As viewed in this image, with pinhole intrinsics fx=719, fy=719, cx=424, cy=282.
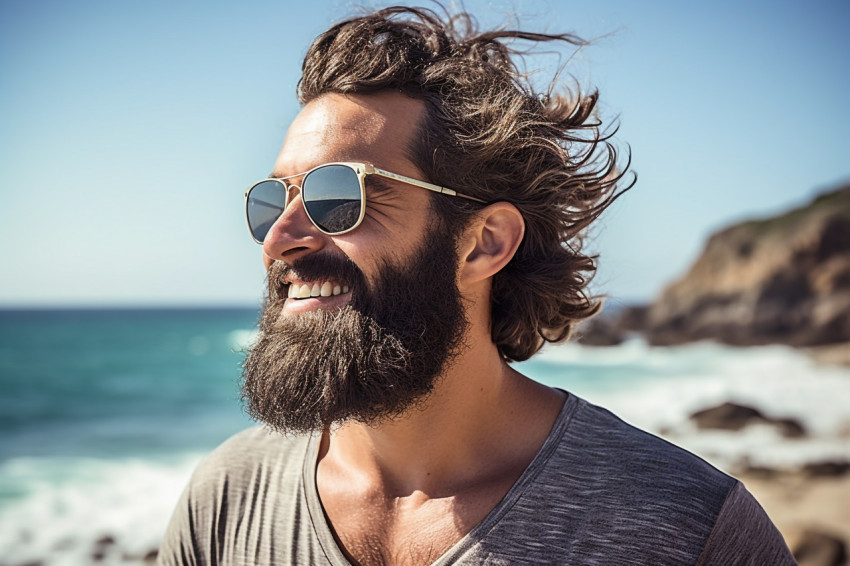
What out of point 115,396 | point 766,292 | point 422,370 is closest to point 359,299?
point 422,370

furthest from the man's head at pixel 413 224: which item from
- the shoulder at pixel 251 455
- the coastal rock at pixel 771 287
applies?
the coastal rock at pixel 771 287

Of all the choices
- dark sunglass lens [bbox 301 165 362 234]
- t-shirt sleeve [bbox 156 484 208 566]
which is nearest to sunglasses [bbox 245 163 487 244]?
dark sunglass lens [bbox 301 165 362 234]

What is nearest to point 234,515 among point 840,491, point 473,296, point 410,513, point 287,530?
point 287,530

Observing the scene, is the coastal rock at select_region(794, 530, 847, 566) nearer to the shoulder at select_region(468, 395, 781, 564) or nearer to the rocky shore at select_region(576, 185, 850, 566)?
the shoulder at select_region(468, 395, 781, 564)

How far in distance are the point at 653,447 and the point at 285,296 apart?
1380mm

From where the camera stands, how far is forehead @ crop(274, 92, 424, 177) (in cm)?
256

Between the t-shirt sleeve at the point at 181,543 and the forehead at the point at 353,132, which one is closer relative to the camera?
the t-shirt sleeve at the point at 181,543

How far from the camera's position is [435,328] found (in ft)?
8.39

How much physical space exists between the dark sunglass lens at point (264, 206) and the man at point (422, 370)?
10mm

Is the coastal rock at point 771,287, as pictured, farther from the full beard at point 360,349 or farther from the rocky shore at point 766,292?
the full beard at point 360,349

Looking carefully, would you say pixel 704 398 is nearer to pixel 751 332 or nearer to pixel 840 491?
pixel 840 491

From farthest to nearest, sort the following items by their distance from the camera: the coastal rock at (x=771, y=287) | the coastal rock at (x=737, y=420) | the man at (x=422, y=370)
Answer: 1. the coastal rock at (x=771, y=287)
2. the coastal rock at (x=737, y=420)
3. the man at (x=422, y=370)

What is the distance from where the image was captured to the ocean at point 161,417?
33.2 ft

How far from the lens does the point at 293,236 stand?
2.56m
